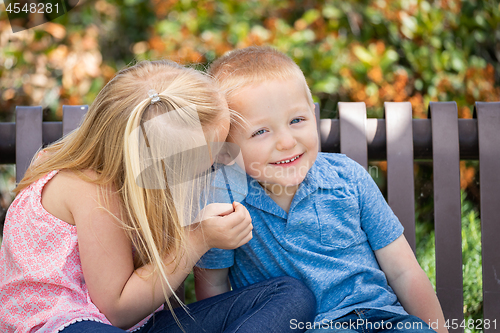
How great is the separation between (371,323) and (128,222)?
805 millimetres

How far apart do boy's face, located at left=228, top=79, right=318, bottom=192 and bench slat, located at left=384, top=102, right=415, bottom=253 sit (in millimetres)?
397

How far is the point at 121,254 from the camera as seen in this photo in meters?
1.38

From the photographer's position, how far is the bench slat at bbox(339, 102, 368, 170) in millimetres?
1824

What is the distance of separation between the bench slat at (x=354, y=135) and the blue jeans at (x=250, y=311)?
0.57 metres

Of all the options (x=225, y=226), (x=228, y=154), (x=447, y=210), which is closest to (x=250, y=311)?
(x=225, y=226)

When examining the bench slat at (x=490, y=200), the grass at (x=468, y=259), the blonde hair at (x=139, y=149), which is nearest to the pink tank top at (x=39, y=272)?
the blonde hair at (x=139, y=149)

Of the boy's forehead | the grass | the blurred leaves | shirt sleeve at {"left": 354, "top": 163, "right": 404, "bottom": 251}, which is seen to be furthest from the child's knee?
the blurred leaves

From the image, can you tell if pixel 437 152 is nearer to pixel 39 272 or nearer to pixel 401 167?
pixel 401 167

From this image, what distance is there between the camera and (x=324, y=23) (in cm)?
329

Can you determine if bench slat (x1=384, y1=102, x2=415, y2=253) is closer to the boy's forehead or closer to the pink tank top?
the boy's forehead

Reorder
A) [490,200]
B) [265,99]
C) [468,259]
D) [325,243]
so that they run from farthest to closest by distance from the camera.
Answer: [468,259] → [490,200] → [325,243] → [265,99]

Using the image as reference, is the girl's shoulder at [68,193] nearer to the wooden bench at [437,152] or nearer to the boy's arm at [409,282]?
the wooden bench at [437,152]

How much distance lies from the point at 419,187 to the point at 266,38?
134 cm

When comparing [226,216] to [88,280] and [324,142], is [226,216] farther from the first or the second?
[324,142]
